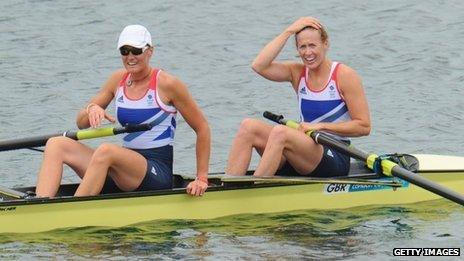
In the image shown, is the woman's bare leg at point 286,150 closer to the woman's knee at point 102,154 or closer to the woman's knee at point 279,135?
the woman's knee at point 279,135

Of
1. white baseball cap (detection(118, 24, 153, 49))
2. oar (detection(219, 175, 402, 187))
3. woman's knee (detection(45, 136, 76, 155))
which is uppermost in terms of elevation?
white baseball cap (detection(118, 24, 153, 49))

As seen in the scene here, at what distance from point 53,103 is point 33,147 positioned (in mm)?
7560

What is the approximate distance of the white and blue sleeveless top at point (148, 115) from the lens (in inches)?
539

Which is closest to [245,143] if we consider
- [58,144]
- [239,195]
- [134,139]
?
[239,195]

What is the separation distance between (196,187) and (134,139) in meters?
0.83

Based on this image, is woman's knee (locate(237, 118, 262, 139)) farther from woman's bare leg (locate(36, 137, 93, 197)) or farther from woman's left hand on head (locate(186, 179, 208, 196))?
woman's bare leg (locate(36, 137, 93, 197))

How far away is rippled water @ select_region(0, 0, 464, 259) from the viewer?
13.7m

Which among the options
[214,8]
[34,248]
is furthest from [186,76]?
[34,248]

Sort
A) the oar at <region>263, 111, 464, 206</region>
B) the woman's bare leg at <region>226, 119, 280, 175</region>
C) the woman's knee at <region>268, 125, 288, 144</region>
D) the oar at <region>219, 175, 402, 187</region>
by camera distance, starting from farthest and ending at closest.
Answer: the woman's bare leg at <region>226, 119, 280, 175</region>, the woman's knee at <region>268, 125, 288, 144</region>, the oar at <region>219, 175, 402, 187</region>, the oar at <region>263, 111, 464, 206</region>

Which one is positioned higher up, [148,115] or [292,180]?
[148,115]

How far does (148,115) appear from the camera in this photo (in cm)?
1373

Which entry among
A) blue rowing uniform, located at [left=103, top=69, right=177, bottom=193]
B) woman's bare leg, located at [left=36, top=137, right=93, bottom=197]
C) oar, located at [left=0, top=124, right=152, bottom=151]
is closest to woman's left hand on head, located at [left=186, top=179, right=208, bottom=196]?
blue rowing uniform, located at [left=103, top=69, right=177, bottom=193]

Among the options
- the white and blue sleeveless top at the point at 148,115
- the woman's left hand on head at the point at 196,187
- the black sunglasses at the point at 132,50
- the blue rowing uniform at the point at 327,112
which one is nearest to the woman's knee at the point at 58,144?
the white and blue sleeveless top at the point at 148,115

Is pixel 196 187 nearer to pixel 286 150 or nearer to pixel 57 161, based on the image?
pixel 286 150
